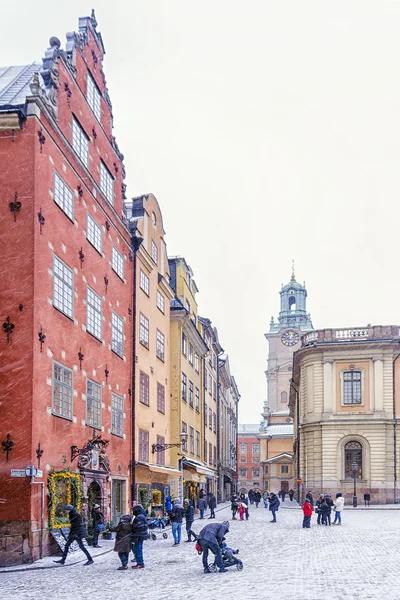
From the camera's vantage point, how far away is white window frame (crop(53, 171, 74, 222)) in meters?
23.0

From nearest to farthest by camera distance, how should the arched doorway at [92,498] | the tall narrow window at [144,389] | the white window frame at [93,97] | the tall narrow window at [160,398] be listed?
the arched doorway at [92,498] < the white window frame at [93,97] < the tall narrow window at [144,389] < the tall narrow window at [160,398]

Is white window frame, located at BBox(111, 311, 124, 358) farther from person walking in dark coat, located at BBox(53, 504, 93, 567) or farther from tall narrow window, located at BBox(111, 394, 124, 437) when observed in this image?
person walking in dark coat, located at BBox(53, 504, 93, 567)

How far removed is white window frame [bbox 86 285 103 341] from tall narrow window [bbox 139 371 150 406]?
6.57 metres

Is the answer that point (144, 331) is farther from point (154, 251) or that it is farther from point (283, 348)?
point (283, 348)

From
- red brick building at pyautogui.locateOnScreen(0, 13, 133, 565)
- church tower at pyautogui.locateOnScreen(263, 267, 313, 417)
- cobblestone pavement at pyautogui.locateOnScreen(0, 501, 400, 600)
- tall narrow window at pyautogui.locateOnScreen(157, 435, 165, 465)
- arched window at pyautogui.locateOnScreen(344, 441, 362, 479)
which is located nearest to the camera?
cobblestone pavement at pyautogui.locateOnScreen(0, 501, 400, 600)

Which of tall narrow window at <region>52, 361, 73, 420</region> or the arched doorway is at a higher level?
tall narrow window at <region>52, 361, 73, 420</region>

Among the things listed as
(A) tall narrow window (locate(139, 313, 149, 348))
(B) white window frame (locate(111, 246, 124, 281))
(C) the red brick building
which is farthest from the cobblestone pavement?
(A) tall narrow window (locate(139, 313, 149, 348))

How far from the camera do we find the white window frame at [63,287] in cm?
2258

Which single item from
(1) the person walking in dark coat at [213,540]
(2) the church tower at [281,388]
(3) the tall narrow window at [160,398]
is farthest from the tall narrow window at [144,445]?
(2) the church tower at [281,388]

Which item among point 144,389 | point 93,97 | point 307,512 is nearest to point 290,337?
point 144,389

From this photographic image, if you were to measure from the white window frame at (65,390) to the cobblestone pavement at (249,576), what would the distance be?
403 cm

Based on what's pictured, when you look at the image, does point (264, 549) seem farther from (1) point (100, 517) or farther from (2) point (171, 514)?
(1) point (100, 517)

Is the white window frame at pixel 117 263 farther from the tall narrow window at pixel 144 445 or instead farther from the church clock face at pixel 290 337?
the church clock face at pixel 290 337

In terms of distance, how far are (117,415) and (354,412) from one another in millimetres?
Answer: 31856
